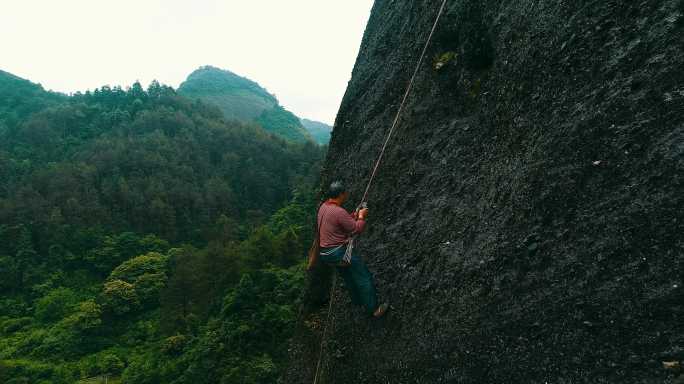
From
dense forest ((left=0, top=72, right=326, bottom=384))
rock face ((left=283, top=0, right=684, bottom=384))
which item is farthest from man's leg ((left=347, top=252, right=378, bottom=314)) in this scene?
dense forest ((left=0, top=72, right=326, bottom=384))

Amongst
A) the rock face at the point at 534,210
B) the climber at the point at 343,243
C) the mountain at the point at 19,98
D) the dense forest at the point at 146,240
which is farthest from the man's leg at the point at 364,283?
the mountain at the point at 19,98

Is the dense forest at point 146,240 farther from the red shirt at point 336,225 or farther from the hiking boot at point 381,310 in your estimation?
the red shirt at point 336,225

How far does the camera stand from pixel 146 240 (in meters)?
66.1

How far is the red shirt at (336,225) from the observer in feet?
15.7

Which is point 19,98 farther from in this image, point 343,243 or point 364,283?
point 364,283

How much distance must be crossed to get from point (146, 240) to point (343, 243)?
226 feet

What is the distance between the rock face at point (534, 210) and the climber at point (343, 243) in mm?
293

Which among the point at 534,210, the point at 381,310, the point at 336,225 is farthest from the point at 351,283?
the point at 534,210

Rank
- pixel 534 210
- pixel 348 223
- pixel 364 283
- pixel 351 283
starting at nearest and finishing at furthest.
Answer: pixel 534 210, pixel 348 223, pixel 364 283, pixel 351 283

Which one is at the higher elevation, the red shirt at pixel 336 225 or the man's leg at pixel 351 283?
the red shirt at pixel 336 225

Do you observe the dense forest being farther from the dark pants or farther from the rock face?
the rock face

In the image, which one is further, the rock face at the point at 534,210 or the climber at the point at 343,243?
the climber at the point at 343,243

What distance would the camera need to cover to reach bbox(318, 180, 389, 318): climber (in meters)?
4.81

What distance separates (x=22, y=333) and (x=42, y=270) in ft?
45.2
